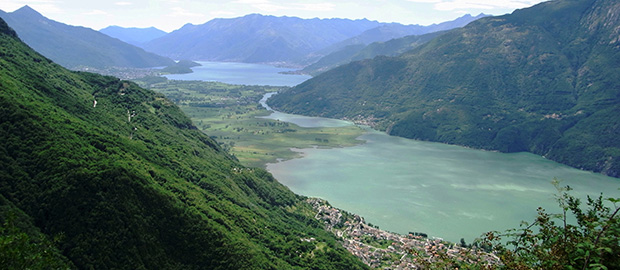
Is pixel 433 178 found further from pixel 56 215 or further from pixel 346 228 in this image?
pixel 56 215

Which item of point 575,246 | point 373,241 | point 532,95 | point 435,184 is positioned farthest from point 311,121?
point 575,246

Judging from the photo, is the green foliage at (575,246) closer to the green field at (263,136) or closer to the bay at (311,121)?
the green field at (263,136)

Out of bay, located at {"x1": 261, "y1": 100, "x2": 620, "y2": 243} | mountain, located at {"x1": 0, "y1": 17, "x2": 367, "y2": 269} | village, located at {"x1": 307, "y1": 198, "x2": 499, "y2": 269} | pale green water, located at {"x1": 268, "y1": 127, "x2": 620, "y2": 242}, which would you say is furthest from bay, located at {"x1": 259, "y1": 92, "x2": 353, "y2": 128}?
mountain, located at {"x1": 0, "y1": 17, "x2": 367, "y2": 269}

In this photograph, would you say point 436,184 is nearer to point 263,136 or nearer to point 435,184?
point 435,184

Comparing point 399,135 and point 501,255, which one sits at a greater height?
point 501,255

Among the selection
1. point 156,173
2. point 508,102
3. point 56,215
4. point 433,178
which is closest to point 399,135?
point 508,102

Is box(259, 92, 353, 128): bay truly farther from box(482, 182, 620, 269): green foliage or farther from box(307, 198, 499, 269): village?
box(482, 182, 620, 269): green foliage
